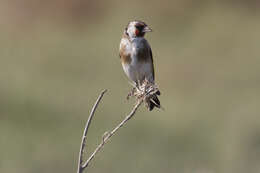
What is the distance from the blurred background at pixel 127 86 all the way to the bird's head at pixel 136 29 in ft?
3.38

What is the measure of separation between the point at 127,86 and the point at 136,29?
4.19 metres

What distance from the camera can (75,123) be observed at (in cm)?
949

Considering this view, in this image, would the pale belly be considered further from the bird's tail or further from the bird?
the bird's tail

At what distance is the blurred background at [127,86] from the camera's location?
8.36m

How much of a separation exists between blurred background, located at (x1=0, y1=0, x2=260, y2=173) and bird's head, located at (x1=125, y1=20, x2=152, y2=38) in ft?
3.38

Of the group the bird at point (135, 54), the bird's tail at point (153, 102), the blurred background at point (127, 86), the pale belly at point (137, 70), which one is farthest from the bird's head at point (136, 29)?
the blurred background at point (127, 86)

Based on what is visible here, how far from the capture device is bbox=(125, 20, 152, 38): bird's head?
6.29 meters

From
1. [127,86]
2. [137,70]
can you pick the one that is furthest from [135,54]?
[127,86]

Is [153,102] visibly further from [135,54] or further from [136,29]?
[135,54]

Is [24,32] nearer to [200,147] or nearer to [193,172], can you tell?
[200,147]

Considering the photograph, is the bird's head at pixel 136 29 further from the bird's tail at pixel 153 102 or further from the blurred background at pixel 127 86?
the blurred background at pixel 127 86

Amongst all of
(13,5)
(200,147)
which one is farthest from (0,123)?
(13,5)

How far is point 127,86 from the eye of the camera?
10508 millimetres

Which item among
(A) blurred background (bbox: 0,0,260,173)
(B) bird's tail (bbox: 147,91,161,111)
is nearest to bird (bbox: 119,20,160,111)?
(B) bird's tail (bbox: 147,91,161,111)
